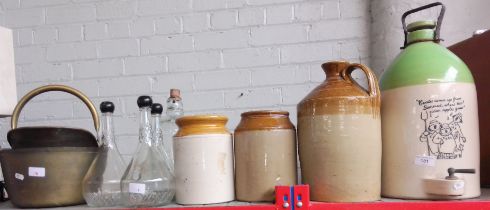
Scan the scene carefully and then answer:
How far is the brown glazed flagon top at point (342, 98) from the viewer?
631 millimetres

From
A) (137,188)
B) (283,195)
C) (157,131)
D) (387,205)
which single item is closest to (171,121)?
(157,131)

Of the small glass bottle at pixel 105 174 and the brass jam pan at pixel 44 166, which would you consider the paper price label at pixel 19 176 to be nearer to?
the brass jam pan at pixel 44 166

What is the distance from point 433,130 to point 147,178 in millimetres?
481

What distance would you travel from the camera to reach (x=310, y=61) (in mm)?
1335

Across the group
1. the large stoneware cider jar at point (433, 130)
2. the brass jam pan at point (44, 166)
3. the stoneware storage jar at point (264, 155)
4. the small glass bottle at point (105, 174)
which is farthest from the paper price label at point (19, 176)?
the large stoneware cider jar at point (433, 130)

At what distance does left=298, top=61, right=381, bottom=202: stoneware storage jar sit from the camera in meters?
0.63

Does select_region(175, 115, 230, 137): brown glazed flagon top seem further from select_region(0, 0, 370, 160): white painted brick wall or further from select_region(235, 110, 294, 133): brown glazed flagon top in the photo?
select_region(0, 0, 370, 160): white painted brick wall

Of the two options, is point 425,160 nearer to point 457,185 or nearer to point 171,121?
point 457,185

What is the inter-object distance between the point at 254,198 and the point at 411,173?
26cm

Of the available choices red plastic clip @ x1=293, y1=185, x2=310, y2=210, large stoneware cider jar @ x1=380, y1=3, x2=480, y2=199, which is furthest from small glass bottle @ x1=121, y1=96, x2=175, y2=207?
large stoneware cider jar @ x1=380, y1=3, x2=480, y2=199

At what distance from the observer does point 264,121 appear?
0.67m

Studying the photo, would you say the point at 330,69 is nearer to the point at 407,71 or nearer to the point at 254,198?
the point at 407,71

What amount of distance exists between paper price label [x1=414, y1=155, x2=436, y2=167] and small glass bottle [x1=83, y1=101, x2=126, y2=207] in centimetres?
52

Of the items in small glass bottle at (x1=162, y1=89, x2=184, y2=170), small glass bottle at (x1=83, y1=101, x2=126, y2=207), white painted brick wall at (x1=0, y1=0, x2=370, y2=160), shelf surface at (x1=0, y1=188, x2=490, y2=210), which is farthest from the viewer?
white painted brick wall at (x1=0, y1=0, x2=370, y2=160)
